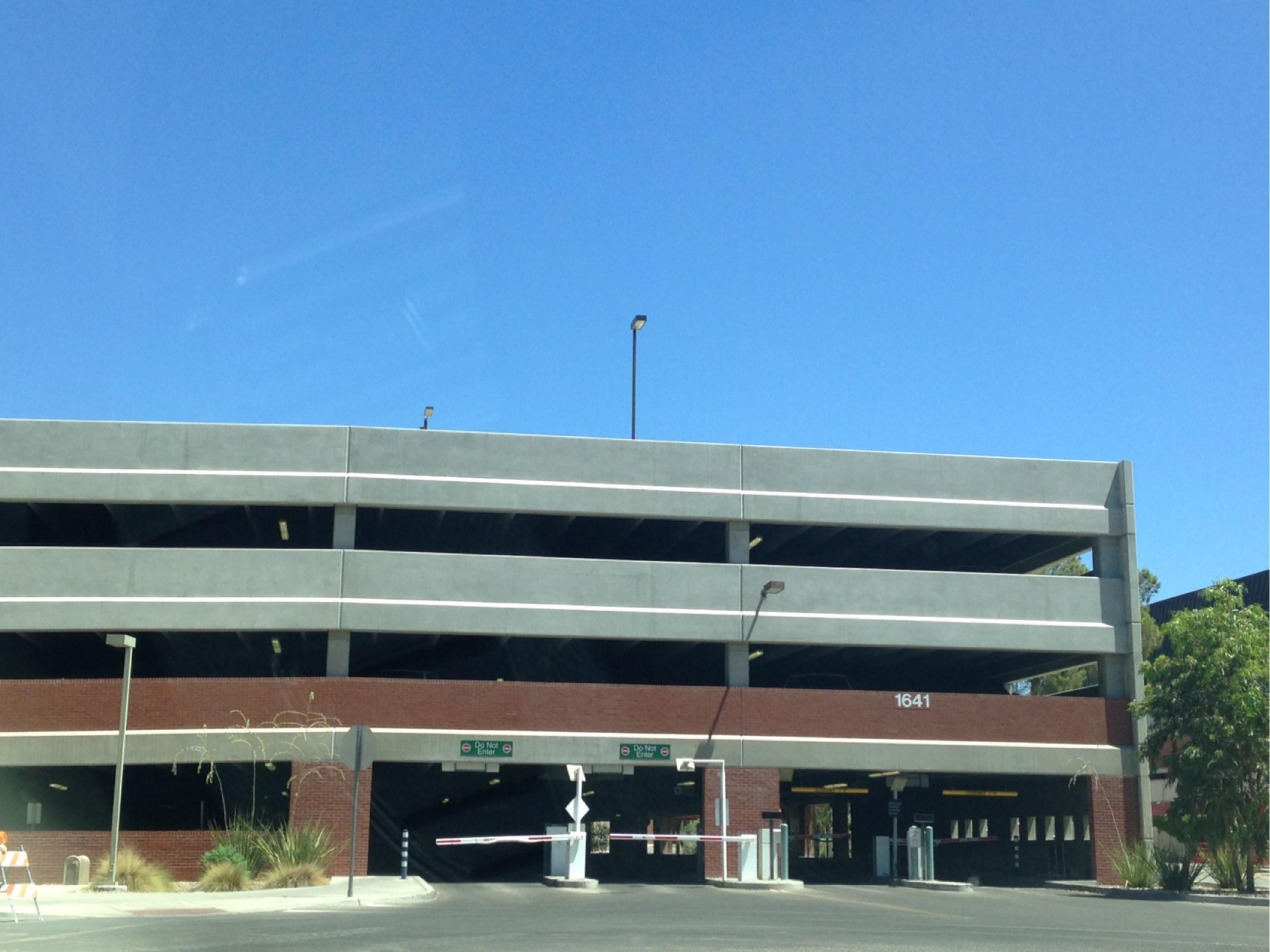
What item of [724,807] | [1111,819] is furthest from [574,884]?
[1111,819]

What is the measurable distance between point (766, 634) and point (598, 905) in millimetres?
13494

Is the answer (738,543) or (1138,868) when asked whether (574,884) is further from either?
(1138,868)

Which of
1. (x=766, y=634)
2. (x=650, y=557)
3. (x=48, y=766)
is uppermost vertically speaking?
(x=650, y=557)

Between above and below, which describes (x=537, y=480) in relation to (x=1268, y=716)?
above

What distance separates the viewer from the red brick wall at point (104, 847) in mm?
31766

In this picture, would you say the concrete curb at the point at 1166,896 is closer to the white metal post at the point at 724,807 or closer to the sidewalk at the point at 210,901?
the white metal post at the point at 724,807

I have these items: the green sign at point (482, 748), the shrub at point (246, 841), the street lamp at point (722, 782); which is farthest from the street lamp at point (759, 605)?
the shrub at point (246, 841)

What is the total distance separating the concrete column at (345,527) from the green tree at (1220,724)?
20561mm

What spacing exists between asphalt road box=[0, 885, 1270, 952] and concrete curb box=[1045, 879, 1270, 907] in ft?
7.64

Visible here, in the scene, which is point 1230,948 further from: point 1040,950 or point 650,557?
point 650,557

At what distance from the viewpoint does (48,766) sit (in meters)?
35.7

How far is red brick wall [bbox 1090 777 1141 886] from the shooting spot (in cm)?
3600

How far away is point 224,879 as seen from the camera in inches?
1063

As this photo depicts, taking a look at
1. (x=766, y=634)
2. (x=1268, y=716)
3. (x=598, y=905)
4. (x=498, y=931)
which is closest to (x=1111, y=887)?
(x=1268, y=716)
